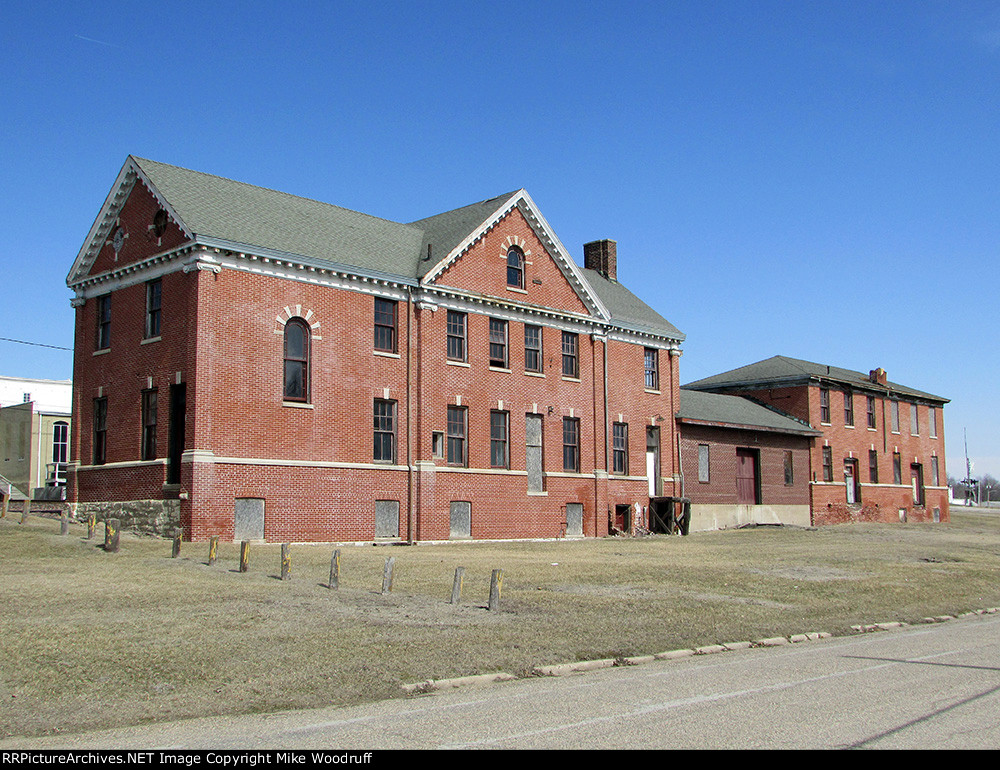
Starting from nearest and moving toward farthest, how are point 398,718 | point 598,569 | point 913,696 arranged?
point 398,718 < point 913,696 < point 598,569

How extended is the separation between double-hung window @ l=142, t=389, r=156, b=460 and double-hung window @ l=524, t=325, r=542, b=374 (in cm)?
1435

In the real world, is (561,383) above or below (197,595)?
above

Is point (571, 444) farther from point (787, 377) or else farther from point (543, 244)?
point (787, 377)

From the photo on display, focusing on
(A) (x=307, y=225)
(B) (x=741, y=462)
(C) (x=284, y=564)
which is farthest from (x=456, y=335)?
(B) (x=741, y=462)

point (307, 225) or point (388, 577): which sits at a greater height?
point (307, 225)

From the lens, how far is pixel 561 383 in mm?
40281

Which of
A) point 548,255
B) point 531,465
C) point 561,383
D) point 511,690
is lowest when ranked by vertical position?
point 511,690

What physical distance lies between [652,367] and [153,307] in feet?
74.5

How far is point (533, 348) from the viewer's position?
39.4m

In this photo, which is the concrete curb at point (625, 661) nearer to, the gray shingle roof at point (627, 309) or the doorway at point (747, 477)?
the gray shingle roof at point (627, 309)

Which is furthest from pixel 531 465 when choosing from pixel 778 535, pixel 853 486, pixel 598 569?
pixel 853 486

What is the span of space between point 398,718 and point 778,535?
35450 mm

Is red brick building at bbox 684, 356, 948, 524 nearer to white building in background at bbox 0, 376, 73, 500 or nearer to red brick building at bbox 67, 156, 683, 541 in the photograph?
red brick building at bbox 67, 156, 683, 541
